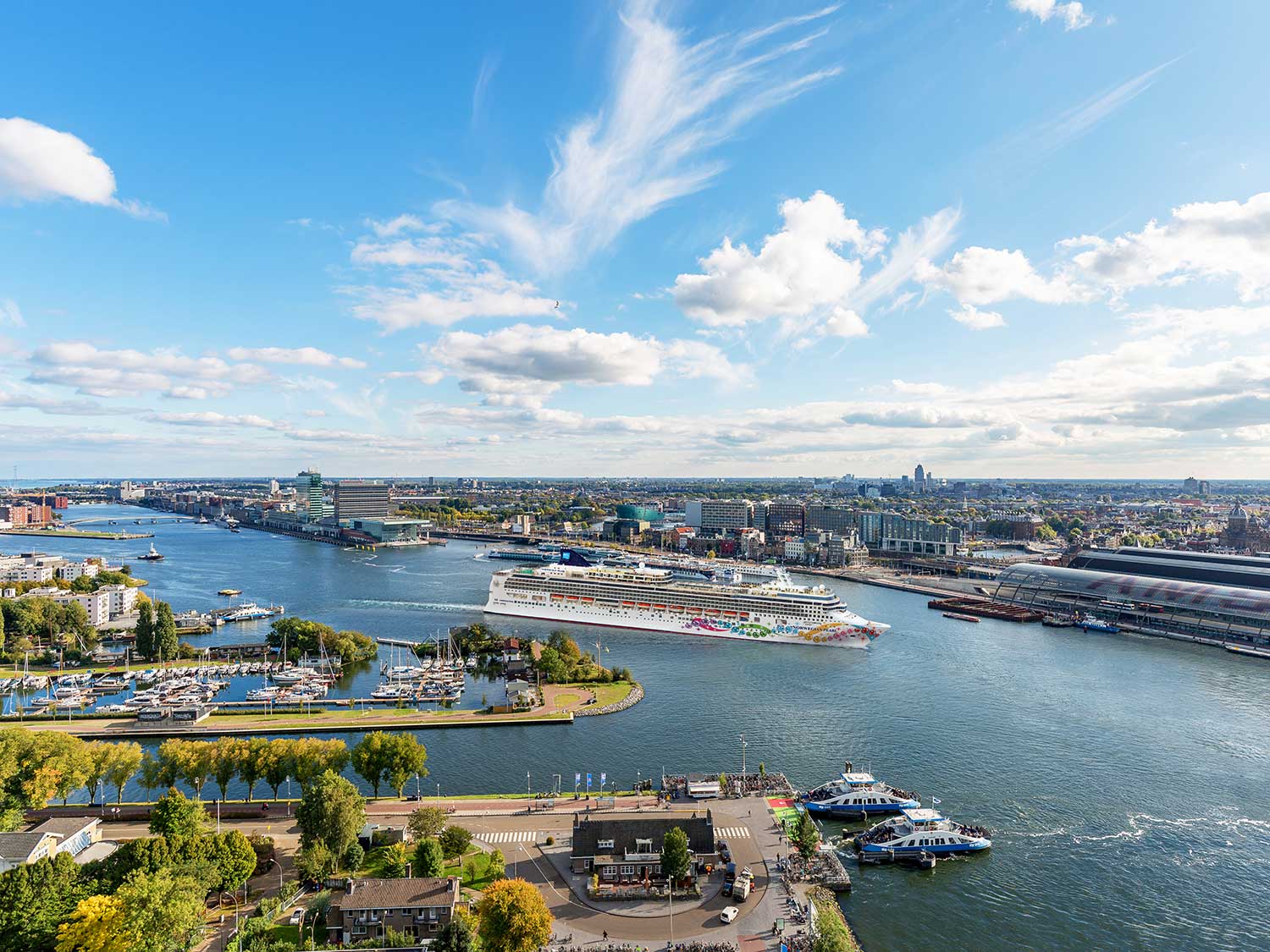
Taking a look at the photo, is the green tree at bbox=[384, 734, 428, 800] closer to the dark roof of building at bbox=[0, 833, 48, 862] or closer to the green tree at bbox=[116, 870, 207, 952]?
the green tree at bbox=[116, 870, 207, 952]

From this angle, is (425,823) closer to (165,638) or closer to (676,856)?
(676,856)

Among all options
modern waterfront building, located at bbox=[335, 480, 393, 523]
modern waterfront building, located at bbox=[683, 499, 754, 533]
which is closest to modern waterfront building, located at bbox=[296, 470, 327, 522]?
modern waterfront building, located at bbox=[335, 480, 393, 523]

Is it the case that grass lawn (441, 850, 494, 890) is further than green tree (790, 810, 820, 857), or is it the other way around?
green tree (790, 810, 820, 857)

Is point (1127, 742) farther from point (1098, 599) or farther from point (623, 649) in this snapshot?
point (1098, 599)

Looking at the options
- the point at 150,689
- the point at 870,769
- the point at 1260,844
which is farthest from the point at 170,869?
the point at 1260,844

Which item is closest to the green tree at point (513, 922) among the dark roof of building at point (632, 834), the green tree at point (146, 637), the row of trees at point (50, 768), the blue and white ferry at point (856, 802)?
the dark roof of building at point (632, 834)

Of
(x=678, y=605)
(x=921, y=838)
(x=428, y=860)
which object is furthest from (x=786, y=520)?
(x=428, y=860)
